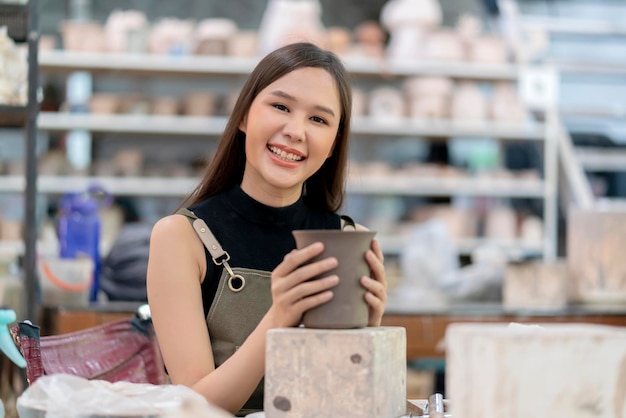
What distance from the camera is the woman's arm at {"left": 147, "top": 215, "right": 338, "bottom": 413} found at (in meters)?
1.27

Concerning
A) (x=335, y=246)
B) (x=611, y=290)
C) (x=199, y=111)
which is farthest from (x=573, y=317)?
(x=199, y=111)

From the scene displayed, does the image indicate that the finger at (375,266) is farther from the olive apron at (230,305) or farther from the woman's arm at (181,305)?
the olive apron at (230,305)

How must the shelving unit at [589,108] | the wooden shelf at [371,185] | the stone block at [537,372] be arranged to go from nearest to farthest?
the stone block at [537,372] → the wooden shelf at [371,185] → the shelving unit at [589,108]

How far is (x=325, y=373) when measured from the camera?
119cm

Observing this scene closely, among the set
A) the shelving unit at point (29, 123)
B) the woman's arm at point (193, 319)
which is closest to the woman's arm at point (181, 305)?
the woman's arm at point (193, 319)

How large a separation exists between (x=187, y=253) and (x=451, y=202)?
5.13m

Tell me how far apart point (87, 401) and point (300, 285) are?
0.29 m

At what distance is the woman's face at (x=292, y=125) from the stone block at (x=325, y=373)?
1.79 feet

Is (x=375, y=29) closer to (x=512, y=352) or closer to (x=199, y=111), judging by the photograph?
(x=199, y=111)

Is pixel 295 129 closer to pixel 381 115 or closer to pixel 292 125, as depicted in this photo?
pixel 292 125

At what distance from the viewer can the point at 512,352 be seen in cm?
98

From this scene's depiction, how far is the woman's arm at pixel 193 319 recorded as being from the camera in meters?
1.27

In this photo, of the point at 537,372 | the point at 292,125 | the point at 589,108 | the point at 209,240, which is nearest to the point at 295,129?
the point at 292,125

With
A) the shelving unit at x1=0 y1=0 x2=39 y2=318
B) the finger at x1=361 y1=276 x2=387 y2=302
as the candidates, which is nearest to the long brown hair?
the finger at x1=361 y1=276 x2=387 y2=302
